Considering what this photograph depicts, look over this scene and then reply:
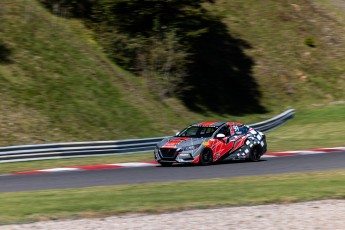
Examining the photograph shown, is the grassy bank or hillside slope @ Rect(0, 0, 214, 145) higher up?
hillside slope @ Rect(0, 0, 214, 145)

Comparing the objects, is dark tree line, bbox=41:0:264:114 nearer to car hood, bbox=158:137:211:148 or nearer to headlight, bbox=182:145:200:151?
car hood, bbox=158:137:211:148

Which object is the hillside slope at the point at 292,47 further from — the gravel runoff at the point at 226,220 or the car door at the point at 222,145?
the gravel runoff at the point at 226,220

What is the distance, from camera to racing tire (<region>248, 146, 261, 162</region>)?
21812 mm

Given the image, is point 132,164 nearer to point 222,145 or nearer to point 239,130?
point 222,145

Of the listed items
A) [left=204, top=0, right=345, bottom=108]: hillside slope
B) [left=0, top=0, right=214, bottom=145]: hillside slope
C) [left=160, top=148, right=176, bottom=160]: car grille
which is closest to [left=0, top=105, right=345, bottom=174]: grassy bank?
[left=160, top=148, right=176, bottom=160]: car grille

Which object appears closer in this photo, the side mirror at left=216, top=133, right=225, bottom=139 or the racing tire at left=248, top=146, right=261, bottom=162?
the side mirror at left=216, top=133, right=225, bottom=139

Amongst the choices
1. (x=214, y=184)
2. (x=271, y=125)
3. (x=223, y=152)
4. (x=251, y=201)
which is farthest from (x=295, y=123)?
(x=251, y=201)

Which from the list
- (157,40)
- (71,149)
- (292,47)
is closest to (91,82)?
(157,40)

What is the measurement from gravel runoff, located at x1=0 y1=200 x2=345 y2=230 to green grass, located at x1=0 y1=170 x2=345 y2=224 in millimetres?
436

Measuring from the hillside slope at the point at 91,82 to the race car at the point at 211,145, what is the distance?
8062 mm

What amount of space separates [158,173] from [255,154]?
170 inches

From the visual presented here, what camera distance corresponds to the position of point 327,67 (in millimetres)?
49031

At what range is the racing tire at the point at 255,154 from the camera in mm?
21812

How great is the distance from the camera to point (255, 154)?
2192 centimetres
